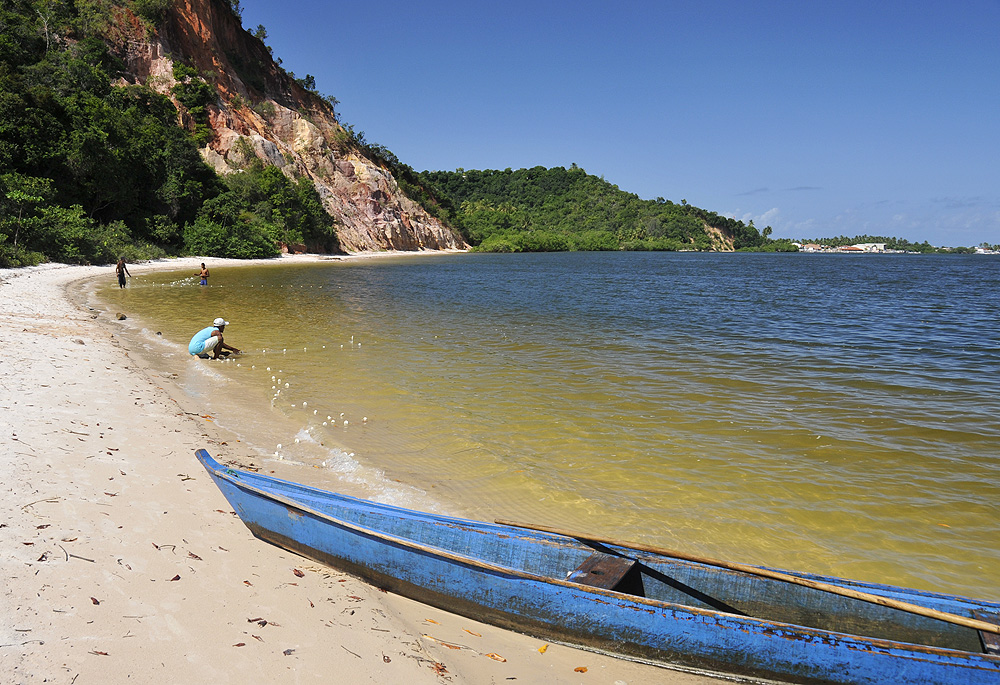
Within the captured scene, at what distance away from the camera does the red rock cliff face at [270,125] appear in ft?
191

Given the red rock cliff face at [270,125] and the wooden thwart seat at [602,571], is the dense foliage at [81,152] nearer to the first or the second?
the red rock cliff face at [270,125]

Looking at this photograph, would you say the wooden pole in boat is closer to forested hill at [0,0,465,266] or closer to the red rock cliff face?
forested hill at [0,0,465,266]

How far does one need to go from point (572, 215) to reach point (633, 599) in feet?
552

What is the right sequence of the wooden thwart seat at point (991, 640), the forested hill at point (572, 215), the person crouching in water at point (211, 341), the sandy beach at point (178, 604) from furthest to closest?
the forested hill at point (572, 215) → the person crouching in water at point (211, 341) → the wooden thwart seat at point (991, 640) → the sandy beach at point (178, 604)

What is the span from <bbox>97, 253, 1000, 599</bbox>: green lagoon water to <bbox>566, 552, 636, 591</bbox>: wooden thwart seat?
1.69 m

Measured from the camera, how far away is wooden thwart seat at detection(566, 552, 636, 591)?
4.04m

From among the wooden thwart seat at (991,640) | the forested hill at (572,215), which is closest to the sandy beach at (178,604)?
the wooden thwart seat at (991,640)

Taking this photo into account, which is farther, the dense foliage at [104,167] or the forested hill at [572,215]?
the forested hill at [572,215]

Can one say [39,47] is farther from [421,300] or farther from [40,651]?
[40,651]

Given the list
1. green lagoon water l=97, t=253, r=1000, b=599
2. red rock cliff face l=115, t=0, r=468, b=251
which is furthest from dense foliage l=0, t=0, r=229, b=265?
green lagoon water l=97, t=253, r=1000, b=599

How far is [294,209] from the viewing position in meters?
61.8

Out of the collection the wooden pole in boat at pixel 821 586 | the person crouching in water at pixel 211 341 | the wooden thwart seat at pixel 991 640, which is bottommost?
the wooden thwart seat at pixel 991 640

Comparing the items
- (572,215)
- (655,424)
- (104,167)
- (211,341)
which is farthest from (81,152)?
(572,215)

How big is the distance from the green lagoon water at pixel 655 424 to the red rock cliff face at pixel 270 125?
158 feet
